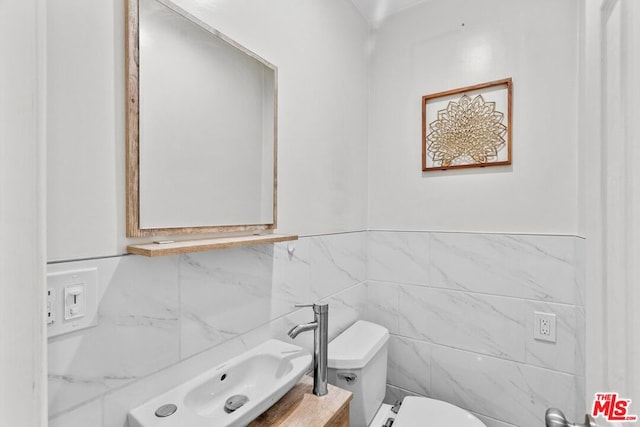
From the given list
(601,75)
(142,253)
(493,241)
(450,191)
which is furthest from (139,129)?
(493,241)

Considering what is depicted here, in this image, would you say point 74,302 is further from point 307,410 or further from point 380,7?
point 380,7

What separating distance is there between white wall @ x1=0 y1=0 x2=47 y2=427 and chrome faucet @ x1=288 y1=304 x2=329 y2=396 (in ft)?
2.52

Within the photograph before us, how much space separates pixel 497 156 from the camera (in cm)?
165

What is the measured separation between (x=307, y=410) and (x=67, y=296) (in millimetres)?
749

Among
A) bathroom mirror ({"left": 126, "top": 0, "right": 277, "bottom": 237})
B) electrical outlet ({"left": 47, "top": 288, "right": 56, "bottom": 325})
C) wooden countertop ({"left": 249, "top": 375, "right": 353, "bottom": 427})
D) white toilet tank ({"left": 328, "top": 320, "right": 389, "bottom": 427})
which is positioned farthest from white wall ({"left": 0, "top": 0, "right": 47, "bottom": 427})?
white toilet tank ({"left": 328, "top": 320, "right": 389, "bottom": 427})

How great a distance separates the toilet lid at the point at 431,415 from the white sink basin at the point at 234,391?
68 cm

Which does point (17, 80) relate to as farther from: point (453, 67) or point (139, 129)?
point (453, 67)

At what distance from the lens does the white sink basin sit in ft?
2.63

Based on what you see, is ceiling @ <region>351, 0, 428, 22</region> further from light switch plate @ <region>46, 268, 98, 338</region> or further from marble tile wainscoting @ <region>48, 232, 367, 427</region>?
light switch plate @ <region>46, 268, 98, 338</region>

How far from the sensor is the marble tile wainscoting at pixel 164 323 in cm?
73

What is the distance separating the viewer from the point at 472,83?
1.71 metres

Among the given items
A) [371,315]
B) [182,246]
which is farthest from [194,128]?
[371,315]

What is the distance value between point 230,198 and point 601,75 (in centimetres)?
101

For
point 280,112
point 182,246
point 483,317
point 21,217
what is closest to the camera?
point 21,217
